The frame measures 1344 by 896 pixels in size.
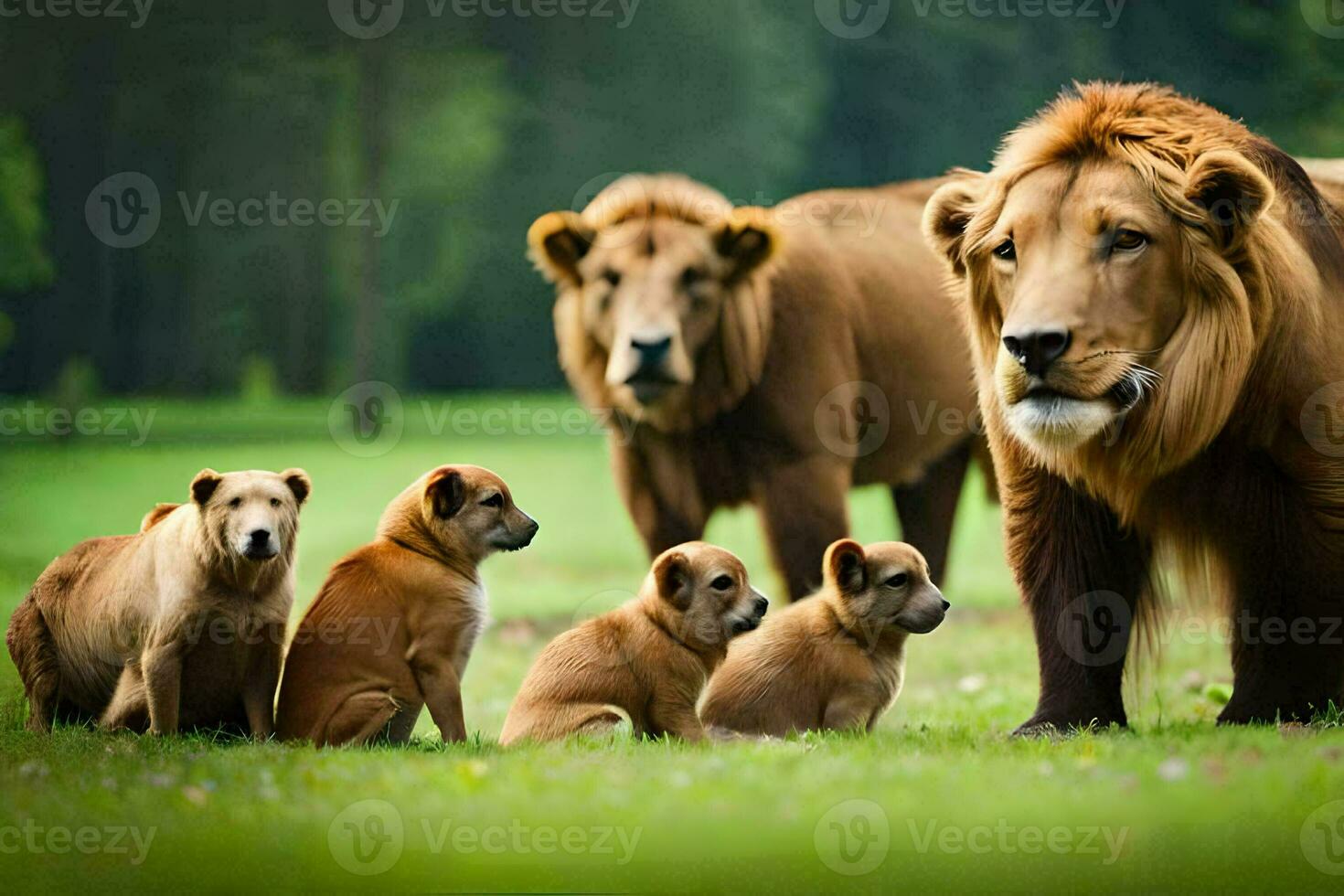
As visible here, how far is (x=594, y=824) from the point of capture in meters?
4.33

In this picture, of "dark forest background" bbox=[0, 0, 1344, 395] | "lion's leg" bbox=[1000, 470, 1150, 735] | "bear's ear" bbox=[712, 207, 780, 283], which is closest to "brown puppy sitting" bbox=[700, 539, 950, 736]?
"lion's leg" bbox=[1000, 470, 1150, 735]

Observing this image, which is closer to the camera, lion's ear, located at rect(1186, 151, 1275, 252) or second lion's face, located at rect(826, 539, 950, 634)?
lion's ear, located at rect(1186, 151, 1275, 252)

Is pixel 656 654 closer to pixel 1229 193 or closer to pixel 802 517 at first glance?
pixel 802 517

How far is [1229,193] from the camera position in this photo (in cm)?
542

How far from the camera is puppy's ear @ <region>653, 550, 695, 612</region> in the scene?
6.10 metres

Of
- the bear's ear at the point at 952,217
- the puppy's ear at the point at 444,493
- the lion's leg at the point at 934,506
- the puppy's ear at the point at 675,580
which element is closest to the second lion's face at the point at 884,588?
the puppy's ear at the point at 675,580

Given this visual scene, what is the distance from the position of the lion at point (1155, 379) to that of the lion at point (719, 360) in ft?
6.89

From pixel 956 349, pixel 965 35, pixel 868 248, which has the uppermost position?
pixel 965 35

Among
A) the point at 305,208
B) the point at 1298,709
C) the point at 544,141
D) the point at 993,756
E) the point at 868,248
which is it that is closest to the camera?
the point at 993,756

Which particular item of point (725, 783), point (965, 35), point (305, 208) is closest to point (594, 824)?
point (725, 783)

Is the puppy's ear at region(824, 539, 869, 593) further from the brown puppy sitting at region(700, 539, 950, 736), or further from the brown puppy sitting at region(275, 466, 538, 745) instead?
the brown puppy sitting at region(275, 466, 538, 745)

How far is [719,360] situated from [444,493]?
2421 millimetres

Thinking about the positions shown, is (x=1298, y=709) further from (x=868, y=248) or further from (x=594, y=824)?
(x=868, y=248)

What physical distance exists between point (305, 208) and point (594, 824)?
24.8 meters
